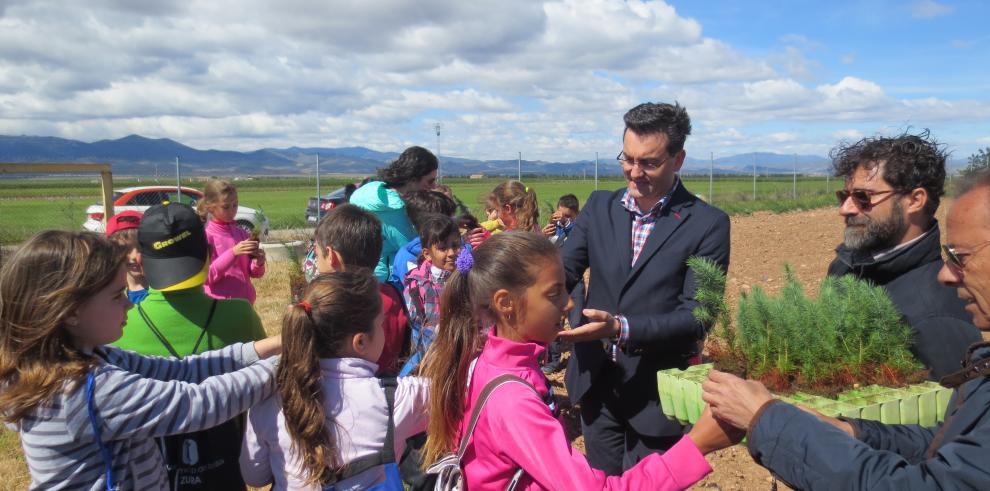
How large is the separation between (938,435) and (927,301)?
3.36 feet

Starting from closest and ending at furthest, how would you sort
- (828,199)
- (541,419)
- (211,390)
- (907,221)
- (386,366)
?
(541,419)
(211,390)
(907,221)
(386,366)
(828,199)

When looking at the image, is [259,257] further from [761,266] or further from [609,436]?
[761,266]

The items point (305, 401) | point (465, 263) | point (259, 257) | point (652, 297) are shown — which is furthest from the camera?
point (259, 257)

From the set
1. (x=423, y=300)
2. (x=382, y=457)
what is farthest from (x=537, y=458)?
(x=423, y=300)

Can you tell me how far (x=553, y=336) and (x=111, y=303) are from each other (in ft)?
4.52

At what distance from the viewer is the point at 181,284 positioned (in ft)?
8.55

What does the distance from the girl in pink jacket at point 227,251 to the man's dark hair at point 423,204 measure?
115 centimetres

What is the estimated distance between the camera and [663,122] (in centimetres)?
283

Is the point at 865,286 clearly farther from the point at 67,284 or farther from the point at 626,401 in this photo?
the point at 67,284

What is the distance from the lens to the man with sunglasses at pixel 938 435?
4.51 ft

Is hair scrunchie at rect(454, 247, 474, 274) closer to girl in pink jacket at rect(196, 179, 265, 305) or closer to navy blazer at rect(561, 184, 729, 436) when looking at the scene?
navy blazer at rect(561, 184, 729, 436)

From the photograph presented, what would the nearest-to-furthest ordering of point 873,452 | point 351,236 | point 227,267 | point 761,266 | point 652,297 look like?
point 873,452
point 652,297
point 351,236
point 227,267
point 761,266

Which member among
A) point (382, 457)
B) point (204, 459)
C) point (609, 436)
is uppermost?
point (382, 457)

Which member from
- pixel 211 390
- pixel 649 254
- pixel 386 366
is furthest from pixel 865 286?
pixel 211 390
